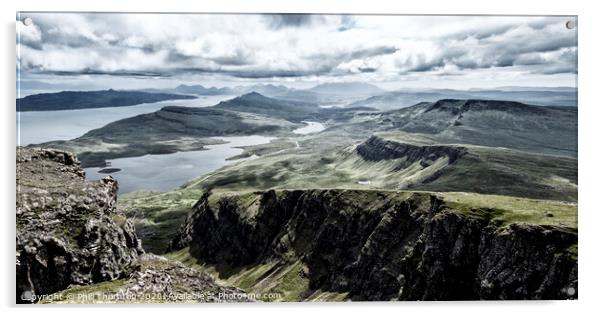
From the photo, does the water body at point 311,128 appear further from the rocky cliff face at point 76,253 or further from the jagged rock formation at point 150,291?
the jagged rock formation at point 150,291

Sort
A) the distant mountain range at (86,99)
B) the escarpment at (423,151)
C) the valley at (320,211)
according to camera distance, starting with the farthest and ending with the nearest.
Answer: the escarpment at (423,151), the valley at (320,211), the distant mountain range at (86,99)

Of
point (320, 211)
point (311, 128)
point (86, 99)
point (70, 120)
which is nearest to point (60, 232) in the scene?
point (86, 99)

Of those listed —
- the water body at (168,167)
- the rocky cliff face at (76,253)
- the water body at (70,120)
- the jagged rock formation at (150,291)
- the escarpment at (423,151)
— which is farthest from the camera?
the escarpment at (423,151)

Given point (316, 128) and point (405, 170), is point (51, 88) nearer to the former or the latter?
point (316, 128)

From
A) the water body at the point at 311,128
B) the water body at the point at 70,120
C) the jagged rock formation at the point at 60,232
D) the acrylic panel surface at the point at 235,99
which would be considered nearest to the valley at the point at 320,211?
the acrylic panel surface at the point at 235,99

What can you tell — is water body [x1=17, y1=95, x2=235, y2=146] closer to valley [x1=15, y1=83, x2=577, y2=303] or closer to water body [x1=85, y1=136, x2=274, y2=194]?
valley [x1=15, y1=83, x2=577, y2=303]
